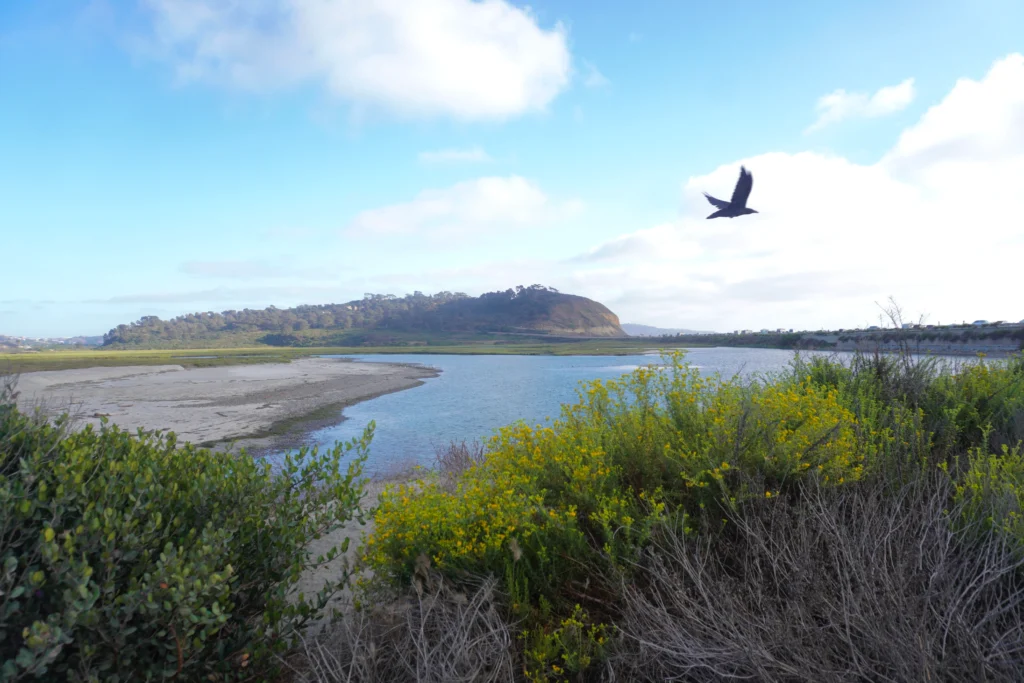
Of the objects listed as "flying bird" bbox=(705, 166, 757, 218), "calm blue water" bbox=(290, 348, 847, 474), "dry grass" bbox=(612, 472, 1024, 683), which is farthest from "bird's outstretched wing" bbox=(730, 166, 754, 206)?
"calm blue water" bbox=(290, 348, 847, 474)

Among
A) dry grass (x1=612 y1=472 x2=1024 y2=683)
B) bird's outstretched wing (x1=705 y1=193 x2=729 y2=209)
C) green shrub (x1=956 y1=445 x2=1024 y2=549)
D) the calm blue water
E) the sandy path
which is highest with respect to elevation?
bird's outstretched wing (x1=705 y1=193 x2=729 y2=209)

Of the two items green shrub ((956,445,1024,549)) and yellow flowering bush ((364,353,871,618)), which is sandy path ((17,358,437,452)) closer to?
yellow flowering bush ((364,353,871,618))

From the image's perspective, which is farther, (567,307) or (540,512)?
(567,307)

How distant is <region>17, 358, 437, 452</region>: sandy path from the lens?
15.7 metres

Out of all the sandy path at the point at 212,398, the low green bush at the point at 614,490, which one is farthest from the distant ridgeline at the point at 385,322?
the low green bush at the point at 614,490

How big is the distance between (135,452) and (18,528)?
3.60 ft

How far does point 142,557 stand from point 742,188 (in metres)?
4.81

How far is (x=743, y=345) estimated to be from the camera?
7394cm

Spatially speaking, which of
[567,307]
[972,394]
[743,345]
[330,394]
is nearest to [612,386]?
[972,394]

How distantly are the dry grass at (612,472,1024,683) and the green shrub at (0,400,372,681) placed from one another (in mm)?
2004

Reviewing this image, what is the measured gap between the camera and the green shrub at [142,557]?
218 cm

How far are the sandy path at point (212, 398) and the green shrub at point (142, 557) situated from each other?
24.3ft

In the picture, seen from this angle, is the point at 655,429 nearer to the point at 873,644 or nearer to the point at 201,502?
the point at 873,644

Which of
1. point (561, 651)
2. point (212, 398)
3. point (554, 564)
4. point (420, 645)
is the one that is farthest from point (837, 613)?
point (212, 398)
